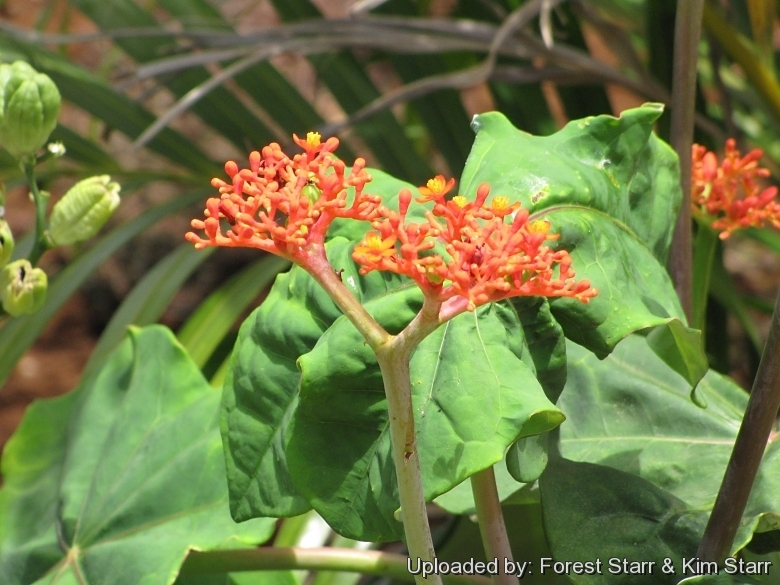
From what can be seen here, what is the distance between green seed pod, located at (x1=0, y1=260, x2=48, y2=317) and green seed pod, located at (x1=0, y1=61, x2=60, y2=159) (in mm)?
76

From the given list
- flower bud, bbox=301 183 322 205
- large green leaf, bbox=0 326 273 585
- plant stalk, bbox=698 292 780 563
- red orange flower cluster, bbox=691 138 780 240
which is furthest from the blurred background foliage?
flower bud, bbox=301 183 322 205

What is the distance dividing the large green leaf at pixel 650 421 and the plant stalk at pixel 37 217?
14.8 inches

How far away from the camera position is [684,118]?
0.58 m

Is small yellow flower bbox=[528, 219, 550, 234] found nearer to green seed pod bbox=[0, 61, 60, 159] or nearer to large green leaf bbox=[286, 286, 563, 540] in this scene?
large green leaf bbox=[286, 286, 563, 540]

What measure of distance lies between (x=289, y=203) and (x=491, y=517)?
0.21 metres

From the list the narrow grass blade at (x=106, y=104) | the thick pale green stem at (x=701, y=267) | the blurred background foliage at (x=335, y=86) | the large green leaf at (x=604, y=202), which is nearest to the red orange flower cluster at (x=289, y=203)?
the large green leaf at (x=604, y=202)

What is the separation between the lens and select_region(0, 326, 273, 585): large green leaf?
0.60m

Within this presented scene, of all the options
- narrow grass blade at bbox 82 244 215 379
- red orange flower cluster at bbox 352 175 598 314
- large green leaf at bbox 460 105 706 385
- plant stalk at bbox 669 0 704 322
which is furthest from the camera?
narrow grass blade at bbox 82 244 215 379

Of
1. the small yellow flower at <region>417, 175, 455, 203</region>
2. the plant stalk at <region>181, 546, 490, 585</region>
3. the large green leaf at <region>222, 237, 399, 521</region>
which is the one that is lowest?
the plant stalk at <region>181, 546, 490, 585</region>

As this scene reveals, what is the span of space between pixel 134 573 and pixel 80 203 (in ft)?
0.82

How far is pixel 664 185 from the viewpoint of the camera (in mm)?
548

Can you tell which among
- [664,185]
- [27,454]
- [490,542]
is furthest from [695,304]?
[27,454]

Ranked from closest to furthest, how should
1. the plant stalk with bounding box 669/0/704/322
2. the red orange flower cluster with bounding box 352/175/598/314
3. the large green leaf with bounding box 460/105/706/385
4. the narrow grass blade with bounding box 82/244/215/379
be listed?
the red orange flower cluster with bounding box 352/175/598/314 → the large green leaf with bounding box 460/105/706/385 → the plant stalk with bounding box 669/0/704/322 → the narrow grass blade with bounding box 82/244/215/379

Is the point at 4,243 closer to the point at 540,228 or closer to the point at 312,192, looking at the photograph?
the point at 312,192
